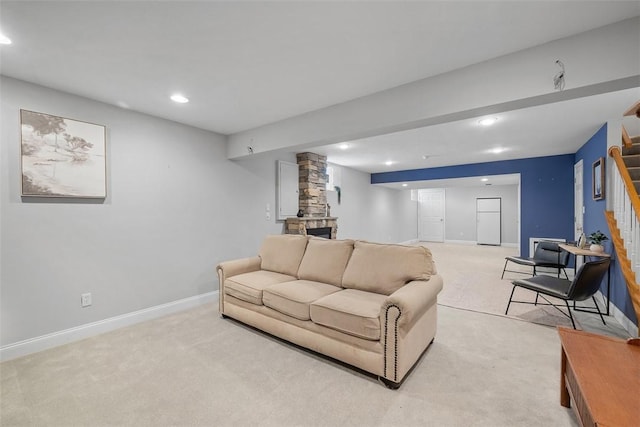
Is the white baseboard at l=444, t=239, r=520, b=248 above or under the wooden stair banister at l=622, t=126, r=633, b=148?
under

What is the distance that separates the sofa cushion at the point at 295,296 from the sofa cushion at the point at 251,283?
11 centimetres

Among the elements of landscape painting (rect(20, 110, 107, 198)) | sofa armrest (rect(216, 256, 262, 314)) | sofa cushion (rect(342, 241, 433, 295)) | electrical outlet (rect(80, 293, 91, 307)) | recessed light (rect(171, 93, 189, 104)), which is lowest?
electrical outlet (rect(80, 293, 91, 307))

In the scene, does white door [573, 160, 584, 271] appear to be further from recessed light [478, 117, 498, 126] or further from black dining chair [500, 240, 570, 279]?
recessed light [478, 117, 498, 126]

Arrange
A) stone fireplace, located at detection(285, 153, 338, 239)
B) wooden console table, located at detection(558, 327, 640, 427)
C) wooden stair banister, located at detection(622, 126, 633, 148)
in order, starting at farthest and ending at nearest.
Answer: stone fireplace, located at detection(285, 153, 338, 239) → wooden stair banister, located at detection(622, 126, 633, 148) → wooden console table, located at detection(558, 327, 640, 427)

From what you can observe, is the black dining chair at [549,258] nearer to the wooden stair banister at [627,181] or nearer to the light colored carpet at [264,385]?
the wooden stair banister at [627,181]

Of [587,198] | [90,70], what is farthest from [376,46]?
[587,198]

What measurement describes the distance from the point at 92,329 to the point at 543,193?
7.75m

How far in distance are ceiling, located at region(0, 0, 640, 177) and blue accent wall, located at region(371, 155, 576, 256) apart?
2886 mm

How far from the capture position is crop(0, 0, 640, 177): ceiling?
5.12ft

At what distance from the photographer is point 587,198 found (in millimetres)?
4434

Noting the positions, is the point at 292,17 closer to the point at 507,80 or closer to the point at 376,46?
the point at 376,46

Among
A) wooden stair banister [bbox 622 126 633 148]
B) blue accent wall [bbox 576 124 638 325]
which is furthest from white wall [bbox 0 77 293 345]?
wooden stair banister [bbox 622 126 633 148]

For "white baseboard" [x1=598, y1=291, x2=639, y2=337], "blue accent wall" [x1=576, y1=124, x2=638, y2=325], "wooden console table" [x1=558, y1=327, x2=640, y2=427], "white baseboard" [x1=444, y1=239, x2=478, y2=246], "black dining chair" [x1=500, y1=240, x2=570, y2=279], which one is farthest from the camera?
"white baseboard" [x1=444, y1=239, x2=478, y2=246]

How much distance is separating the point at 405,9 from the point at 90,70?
243 cm
